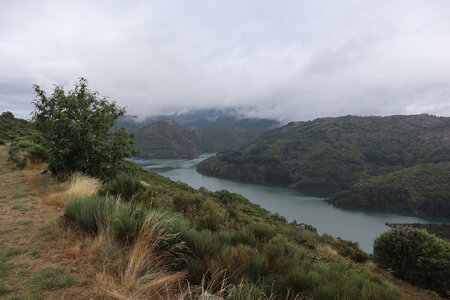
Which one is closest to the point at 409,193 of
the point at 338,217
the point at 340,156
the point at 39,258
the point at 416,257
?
the point at 338,217

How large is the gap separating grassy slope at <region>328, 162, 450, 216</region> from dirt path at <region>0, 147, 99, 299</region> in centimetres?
9408

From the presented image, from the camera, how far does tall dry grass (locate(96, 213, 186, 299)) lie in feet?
7.52

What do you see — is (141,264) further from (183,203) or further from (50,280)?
(183,203)

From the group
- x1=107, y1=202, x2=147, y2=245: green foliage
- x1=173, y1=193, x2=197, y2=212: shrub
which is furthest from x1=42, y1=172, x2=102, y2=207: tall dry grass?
x1=173, y1=193, x2=197, y2=212: shrub

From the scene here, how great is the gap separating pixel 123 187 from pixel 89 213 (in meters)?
2.22

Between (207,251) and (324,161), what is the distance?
14671cm

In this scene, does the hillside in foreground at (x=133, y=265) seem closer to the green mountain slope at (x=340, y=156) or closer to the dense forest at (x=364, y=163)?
the dense forest at (x=364, y=163)

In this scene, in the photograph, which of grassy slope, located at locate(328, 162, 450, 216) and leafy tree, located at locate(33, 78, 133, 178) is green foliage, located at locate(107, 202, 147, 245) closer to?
leafy tree, located at locate(33, 78, 133, 178)

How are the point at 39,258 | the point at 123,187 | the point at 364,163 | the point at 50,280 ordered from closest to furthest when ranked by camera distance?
the point at 50,280 < the point at 39,258 < the point at 123,187 < the point at 364,163

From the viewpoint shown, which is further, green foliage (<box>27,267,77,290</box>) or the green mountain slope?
the green mountain slope

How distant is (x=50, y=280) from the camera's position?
2.45 m

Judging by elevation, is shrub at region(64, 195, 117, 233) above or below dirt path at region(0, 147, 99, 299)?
above

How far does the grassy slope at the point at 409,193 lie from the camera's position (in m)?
77.5

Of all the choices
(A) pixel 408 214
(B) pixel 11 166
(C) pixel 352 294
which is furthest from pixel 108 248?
(A) pixel 408 214
